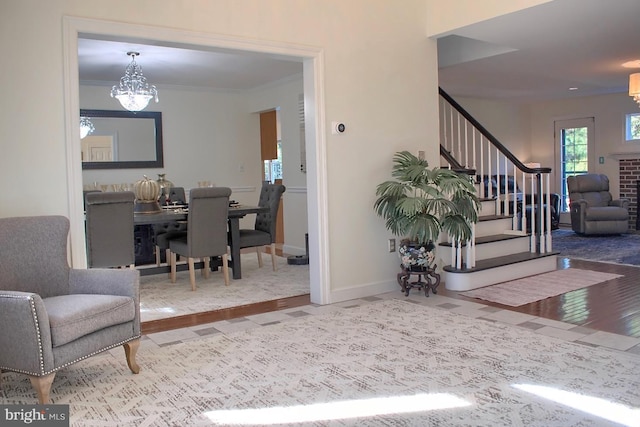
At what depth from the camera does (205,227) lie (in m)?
5.15

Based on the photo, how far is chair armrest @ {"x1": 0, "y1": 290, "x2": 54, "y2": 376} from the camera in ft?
7.98

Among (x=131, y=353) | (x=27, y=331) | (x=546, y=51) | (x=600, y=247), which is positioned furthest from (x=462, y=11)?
(x=600, y=247)

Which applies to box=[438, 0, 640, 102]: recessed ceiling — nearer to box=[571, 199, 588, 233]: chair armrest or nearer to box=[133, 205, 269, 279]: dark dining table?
box=[571, 199, 588, 233]: chair armrest

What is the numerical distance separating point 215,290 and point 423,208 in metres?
2.11

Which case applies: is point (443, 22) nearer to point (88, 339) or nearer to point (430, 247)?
point (430, 247)

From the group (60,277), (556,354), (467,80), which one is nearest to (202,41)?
(60,277)

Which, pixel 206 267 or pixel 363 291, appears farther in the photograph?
pixel 206 267

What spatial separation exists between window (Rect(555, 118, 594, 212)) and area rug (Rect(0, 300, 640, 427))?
7.24 m

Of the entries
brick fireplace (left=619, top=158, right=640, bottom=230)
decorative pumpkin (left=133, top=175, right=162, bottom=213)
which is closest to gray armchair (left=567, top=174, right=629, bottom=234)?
brick fireplace (left=619, top=158, right=640, bottom=230)

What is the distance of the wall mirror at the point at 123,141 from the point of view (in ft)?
23.7

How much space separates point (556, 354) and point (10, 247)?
3067 mm

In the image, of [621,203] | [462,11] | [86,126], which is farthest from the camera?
[621,203]

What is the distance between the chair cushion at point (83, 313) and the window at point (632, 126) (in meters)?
8.99

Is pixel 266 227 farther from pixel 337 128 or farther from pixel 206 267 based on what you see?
pixel 337 128
